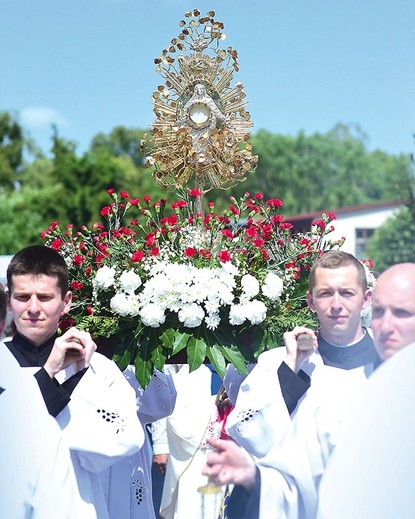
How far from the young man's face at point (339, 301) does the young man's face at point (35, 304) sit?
95 centimetres

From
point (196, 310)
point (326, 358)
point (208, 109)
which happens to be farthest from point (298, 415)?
point (208, 109)

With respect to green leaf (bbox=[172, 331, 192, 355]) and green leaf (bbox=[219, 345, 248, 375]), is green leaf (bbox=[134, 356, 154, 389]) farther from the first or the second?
green leaf (bbox=[219, 345, 248, 375])

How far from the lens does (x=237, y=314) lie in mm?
3576

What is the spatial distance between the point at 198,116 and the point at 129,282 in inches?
47.3

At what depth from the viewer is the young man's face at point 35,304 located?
3.27m

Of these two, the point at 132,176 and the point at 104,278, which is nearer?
the point at 104,278

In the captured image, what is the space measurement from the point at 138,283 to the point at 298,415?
93 cm

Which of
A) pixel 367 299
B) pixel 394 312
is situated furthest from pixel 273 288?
pixel 394 312

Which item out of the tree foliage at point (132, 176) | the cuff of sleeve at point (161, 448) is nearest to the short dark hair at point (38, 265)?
the cuff of sleeve at point (161, 448)

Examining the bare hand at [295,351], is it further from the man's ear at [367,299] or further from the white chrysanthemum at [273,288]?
the white chrysanthemum at [273,288]

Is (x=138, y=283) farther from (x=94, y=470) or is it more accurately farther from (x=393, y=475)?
(x=393, y=475)

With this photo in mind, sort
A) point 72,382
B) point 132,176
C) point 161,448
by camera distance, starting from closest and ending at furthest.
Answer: point 72,382, point 161,448, point 132,176

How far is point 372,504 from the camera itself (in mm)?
2270

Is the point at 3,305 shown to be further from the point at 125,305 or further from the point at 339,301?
the point at 339,301
